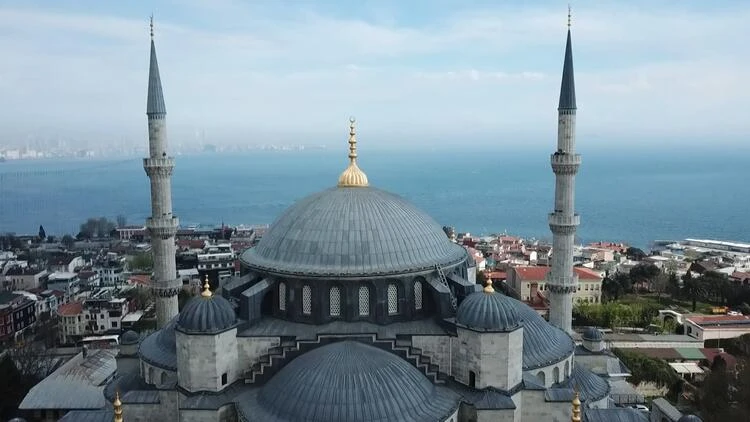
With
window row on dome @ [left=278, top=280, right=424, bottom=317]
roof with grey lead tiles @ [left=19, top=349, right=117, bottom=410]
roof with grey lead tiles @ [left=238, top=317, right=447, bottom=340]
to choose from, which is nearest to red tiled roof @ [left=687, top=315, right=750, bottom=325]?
roof with grey lead tiles @ [left=238, top=317, right=447, bottom=340]

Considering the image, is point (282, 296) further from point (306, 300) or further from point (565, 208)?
point (565, 208)

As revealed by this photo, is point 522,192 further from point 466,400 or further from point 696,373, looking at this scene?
point 466,400

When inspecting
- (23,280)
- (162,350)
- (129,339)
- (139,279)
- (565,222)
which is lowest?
(23,280)

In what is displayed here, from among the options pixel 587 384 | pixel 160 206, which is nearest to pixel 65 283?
pixel 160 206

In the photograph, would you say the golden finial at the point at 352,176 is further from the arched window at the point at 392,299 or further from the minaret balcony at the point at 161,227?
the minaret balcony at the point at 161,227

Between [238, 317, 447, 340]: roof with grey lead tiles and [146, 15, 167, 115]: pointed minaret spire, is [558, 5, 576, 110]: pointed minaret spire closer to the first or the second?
[238, 317, 447, 340]: roof with grey lead tiles

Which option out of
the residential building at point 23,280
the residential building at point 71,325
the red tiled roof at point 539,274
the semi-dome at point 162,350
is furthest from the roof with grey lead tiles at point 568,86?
the residential building at point 23,280
